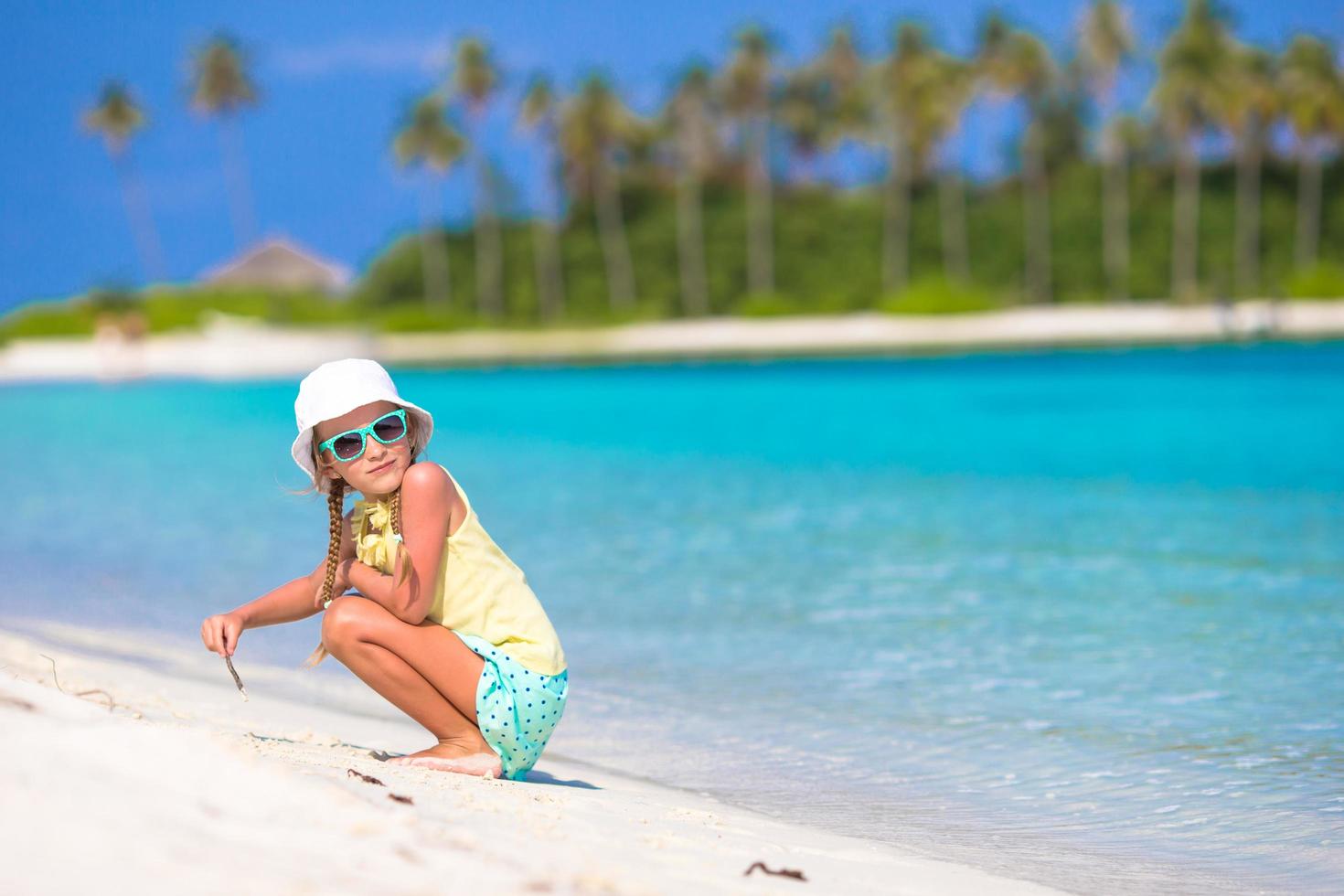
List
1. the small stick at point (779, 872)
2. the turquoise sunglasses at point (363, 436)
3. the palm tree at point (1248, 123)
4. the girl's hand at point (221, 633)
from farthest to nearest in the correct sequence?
the palm tree at point (1248, 123) < the girl's hand at point (221, 633) < the turquoise sunglasses at point (363, 436) < the small stick at point (779, 872)

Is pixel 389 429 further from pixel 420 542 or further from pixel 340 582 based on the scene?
pixel 340 582

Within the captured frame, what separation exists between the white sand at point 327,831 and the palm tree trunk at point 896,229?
4809 centimetres

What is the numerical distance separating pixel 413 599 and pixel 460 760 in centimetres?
47

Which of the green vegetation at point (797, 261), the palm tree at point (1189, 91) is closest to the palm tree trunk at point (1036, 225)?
the green vegetation at point (797, 261)

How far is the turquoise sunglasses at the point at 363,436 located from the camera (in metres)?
3.34

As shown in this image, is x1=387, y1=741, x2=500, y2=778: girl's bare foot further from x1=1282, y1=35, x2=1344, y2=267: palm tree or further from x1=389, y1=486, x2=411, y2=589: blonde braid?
x1=1282, y1=35, x2=1344, y2=267: palm tree

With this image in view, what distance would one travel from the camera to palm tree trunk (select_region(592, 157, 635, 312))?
176 ft

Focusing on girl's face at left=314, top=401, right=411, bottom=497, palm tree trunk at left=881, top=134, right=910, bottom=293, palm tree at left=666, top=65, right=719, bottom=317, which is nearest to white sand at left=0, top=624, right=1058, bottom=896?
girl's face at left=314, top=401, right=411, bottom=497

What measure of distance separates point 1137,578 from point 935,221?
46.6m

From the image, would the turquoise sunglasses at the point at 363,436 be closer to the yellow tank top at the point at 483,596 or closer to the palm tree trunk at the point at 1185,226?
the yellow tank top at the point at 483,596

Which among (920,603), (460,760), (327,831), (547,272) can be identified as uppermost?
(327,831)

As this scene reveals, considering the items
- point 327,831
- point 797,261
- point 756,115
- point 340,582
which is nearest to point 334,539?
point 340,582

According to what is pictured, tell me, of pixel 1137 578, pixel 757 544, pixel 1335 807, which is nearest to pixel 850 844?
pixel 1335 807

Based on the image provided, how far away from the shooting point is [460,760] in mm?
3633
